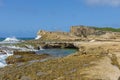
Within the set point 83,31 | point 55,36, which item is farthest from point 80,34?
point 55,36

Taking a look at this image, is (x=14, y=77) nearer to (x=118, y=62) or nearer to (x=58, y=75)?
(x=58, y=75)

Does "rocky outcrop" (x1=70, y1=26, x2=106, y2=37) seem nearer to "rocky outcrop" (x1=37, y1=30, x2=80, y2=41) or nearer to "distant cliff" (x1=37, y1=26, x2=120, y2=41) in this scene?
"distant cliff" (x1=37, y1=26, x2=120, y2=41)

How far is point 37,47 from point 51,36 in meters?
30.1

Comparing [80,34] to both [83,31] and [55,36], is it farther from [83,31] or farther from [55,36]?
[55,36]

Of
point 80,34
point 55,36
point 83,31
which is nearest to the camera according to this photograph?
point 55,36

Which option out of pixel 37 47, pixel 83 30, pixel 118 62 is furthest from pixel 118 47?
pixel 83 30

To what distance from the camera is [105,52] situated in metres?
38.7

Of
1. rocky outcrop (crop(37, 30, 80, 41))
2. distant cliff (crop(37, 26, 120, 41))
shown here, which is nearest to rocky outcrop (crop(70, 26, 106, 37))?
distant cliff (crop(37, 26, 120, 41))

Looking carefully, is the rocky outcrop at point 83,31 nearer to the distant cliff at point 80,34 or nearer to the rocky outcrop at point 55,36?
the distant cliff at point 80,34

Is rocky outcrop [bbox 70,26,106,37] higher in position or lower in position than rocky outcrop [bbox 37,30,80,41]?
higher

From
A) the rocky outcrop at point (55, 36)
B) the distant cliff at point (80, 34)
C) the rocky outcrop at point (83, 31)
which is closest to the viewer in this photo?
the rocky outcrop at point (55, 36)

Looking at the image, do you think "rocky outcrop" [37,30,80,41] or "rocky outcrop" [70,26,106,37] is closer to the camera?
"rocky outcrop" [37,30,80,41]

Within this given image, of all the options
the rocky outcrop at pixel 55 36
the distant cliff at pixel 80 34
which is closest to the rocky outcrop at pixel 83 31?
the distant cliff at pixel 80 34

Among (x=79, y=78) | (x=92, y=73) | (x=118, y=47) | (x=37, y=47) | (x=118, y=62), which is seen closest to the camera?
(x=79, y=78)
